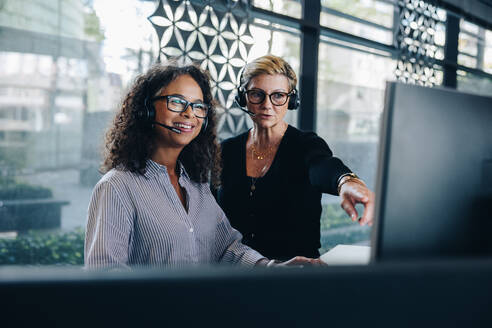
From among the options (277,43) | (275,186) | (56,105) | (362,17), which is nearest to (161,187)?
→ (275,186)

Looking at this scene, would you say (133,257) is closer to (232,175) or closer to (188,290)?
(232,175)

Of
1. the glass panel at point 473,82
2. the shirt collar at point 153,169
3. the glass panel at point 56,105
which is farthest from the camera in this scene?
the glass panel at point 473,82

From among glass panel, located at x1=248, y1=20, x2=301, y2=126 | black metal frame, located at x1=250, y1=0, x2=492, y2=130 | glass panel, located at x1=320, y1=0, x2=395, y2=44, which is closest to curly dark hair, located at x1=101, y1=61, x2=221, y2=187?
glass panel, located at x1=248, y1=20, x2=301, y2=126

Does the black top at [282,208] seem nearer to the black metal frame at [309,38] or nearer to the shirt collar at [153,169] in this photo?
the shirt collar at [153,169]

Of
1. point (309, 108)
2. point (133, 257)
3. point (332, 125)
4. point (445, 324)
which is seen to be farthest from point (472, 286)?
point (332, 125)

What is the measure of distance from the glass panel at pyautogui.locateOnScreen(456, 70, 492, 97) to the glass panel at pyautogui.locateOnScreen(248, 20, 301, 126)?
3113 millimetres

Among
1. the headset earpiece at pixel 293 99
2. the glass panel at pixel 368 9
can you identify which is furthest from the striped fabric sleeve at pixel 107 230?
the glass panel at pixel 368 9

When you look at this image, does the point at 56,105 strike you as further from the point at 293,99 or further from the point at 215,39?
the point at 293,99

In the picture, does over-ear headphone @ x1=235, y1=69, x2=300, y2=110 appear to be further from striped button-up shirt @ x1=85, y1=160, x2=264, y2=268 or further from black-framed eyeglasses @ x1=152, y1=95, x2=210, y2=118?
striped button-up shirt @ x1=85, y1=160, x2=264, y2=268

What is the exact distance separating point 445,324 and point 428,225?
0.96ft

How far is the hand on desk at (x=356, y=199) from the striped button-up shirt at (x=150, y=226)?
53 cm

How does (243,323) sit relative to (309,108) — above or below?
below

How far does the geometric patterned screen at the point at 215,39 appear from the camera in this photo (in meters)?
3.07

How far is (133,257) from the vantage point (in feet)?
4.85
